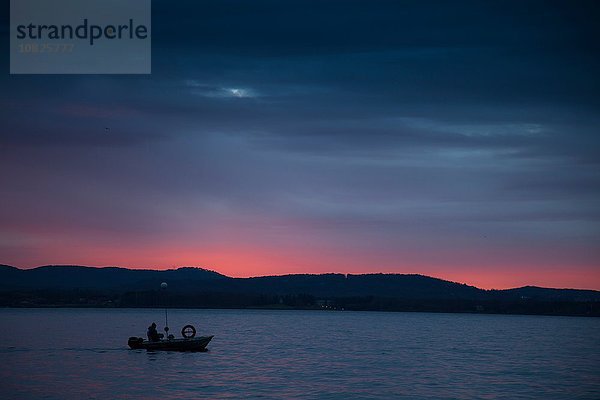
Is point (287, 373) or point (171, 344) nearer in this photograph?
point (287, 373)

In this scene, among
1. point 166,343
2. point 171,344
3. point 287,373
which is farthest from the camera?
point 171,344

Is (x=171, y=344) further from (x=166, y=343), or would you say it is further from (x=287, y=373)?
(x=287, y=373)

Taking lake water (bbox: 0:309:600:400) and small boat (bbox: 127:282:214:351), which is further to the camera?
small boat (bbox: 127:282:214:351)

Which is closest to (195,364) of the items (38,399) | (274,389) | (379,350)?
(274,389)

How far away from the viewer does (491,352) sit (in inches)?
3504

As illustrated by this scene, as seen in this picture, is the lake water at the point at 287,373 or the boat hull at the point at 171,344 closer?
the lake water at the point at 287,373

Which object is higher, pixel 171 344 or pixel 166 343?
pixel 166 343

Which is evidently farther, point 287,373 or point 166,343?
point 166,343

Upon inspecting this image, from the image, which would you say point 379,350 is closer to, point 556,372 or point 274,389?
point 556,372

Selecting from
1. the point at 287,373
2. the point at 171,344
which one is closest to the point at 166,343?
the point at 171,344

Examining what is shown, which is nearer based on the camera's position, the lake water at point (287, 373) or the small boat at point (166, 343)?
the lake water at point (287, 373)

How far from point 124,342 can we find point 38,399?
5008 centimetres

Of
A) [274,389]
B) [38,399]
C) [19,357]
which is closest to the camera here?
[38,399]

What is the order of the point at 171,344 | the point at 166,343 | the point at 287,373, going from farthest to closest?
the point at 171,344 < the point at 166,343 < the point at 287,373
